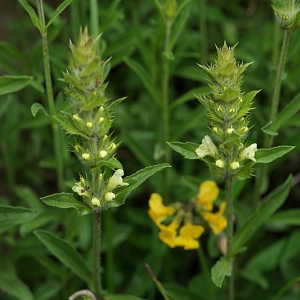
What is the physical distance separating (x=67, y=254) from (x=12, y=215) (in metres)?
0.31

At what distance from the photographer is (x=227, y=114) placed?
183cm

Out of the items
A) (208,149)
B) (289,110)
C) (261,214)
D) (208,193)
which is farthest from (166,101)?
(208,149)

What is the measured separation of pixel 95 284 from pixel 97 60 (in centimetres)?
112

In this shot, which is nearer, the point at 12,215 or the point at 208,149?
the point at 208,149

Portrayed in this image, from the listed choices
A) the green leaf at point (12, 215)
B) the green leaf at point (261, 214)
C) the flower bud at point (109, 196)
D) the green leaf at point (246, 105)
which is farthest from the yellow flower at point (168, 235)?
the green leaf at point (246, 105)

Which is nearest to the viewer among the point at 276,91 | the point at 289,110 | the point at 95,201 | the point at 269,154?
the point at 95,201

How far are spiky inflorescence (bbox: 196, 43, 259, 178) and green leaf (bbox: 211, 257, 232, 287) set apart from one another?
42 centimetres

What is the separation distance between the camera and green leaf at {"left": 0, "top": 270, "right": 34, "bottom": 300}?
2.60 m

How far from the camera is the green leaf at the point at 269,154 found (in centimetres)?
195

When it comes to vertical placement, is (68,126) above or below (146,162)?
below

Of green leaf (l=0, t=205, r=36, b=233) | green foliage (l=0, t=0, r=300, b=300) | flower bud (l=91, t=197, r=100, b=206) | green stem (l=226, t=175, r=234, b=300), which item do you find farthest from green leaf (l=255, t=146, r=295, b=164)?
green leaf (l=0, t=205, r=36, b=233)

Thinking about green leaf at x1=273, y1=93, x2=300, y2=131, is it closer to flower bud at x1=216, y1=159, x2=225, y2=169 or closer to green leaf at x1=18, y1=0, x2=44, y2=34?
flower bud at x1=216, y1=159, x2=225, y2=169

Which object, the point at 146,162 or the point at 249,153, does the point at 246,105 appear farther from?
the point at 146,162

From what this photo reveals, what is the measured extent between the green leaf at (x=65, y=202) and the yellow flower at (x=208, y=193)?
0.86m
